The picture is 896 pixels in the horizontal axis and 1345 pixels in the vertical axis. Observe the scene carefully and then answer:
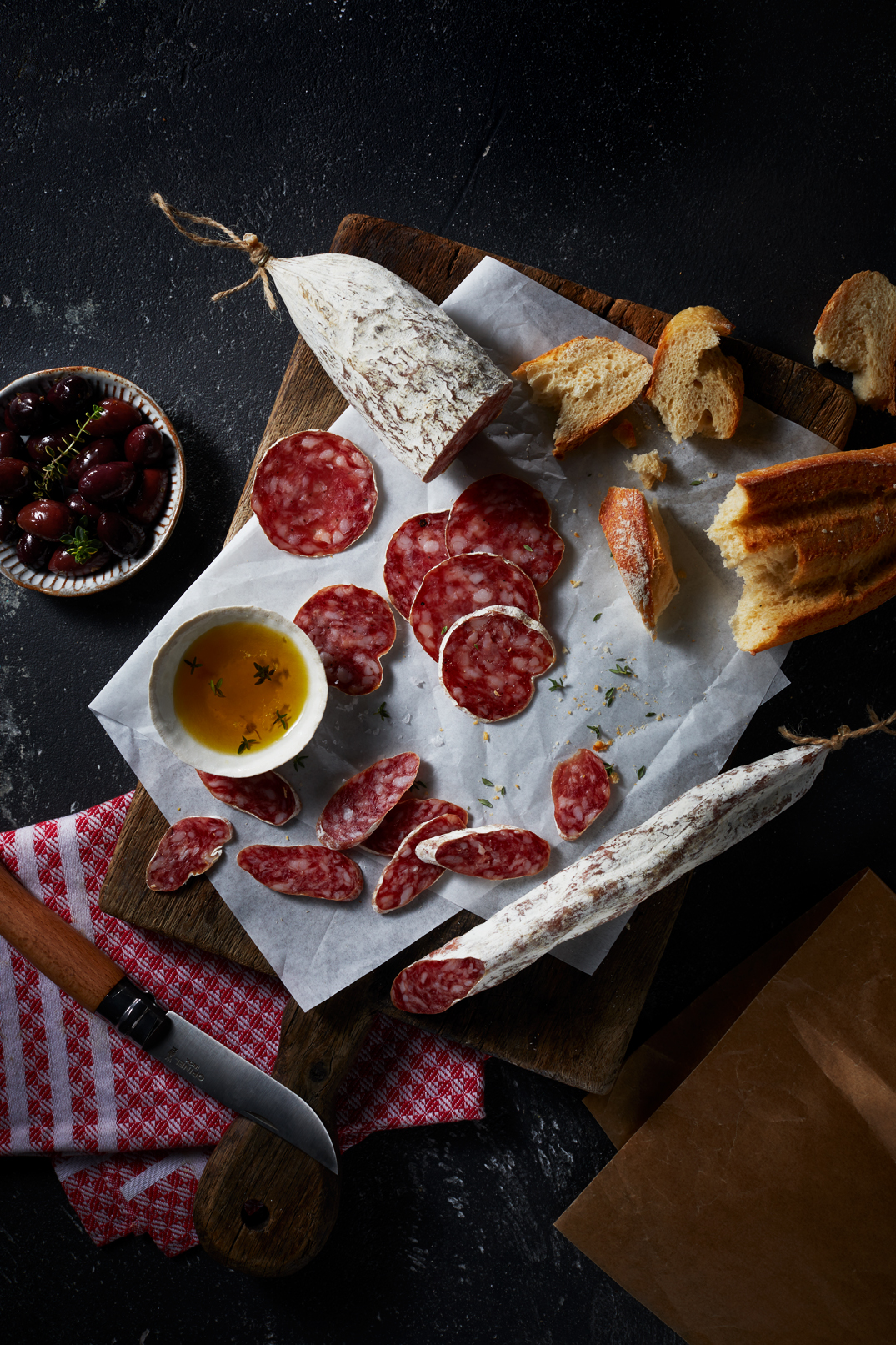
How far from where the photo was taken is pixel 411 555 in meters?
2.11

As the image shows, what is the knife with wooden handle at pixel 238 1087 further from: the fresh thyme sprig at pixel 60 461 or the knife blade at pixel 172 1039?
the fresh thyme sprig at pixel 60 461

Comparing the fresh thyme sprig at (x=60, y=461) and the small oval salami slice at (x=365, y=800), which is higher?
→ the fresh thyme sprig at (x=60, y=461)

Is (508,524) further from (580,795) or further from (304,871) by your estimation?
(304,871)

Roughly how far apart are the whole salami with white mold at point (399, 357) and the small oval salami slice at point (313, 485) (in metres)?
0.16

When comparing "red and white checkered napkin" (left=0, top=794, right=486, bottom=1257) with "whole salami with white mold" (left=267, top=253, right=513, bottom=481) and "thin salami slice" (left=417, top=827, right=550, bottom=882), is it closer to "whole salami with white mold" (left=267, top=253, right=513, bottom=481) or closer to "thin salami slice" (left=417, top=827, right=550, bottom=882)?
"thin salami slice" (left=417, top=827, right=550, bottom=882)

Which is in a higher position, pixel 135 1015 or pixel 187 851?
pixel 187 851

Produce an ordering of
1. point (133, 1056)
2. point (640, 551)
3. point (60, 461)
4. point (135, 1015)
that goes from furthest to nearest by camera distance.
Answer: point (133, 1056) → point (60, 461) → point (135, 1015) → point (640, 551)

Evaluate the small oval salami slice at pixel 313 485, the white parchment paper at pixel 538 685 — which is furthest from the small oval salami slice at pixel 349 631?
the small oval salami slice at pixel 313 485

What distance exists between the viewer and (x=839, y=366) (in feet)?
7.17

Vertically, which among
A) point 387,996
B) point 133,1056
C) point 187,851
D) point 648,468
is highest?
point 648,468

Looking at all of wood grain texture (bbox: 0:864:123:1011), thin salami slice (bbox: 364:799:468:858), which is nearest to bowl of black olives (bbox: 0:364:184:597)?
wood grain texture (bbox: 0:864:123:1011)

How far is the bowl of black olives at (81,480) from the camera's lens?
2.12 m

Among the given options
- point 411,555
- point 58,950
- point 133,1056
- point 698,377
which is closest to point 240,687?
point 411,555

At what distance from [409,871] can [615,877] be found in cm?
52
